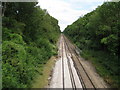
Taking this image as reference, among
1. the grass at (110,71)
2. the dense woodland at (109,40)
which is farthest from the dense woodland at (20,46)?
the dense woodland at (109,40)

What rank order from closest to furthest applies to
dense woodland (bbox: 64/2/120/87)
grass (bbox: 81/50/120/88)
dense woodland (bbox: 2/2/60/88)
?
dense woodland (bbox: 2/2/60/88), grass (bbox: 81/50/120/88), dense woodland (bbox: 64/2/120/87)

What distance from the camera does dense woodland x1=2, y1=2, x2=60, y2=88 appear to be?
8391 millimetres

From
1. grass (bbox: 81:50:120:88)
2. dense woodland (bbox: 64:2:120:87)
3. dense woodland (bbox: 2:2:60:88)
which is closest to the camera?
dense woodland (bbox: 2:2:60:88)

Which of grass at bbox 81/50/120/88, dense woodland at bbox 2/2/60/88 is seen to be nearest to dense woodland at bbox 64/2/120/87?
grass at bbox 81/50/120/88

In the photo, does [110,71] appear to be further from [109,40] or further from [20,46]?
[20,46]

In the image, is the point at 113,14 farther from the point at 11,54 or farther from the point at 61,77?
the point at 11,54

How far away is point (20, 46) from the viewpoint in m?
11.2

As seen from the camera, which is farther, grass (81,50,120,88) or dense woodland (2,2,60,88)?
grass (81,50,120,88)

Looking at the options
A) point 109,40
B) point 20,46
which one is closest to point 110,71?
point 109,40

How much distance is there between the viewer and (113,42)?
13766 mm

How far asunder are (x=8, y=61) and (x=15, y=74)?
4.13ft

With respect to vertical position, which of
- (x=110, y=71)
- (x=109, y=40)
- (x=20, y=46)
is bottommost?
(x=110, y=71)

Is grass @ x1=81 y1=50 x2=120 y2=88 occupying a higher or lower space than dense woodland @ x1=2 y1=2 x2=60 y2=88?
lower

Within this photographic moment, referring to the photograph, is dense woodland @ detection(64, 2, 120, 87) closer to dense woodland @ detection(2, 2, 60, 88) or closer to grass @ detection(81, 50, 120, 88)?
grass @ detection(81, 50, 120, 88)
